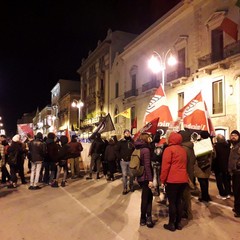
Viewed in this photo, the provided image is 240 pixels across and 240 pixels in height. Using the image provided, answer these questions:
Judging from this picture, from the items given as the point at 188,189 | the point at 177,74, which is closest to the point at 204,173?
the point at 188,189

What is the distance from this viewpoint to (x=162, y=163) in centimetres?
590

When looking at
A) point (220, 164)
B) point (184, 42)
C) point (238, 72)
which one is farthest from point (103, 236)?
point (184, 42)

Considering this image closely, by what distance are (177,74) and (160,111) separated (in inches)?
582

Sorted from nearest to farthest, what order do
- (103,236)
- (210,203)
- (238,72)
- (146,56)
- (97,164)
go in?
(103,236), (210,203), (97,164), (238,72), (146,56)

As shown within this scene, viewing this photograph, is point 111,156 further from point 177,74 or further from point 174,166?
point 177,74

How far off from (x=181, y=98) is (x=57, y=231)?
64.5ft

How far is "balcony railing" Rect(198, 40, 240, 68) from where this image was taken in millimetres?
18147

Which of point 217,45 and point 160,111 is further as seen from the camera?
point 217,45

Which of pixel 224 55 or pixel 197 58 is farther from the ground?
pixel 197 58

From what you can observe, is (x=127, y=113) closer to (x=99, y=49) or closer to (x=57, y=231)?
(x=57, y=231)

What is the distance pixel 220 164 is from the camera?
28.2 ft

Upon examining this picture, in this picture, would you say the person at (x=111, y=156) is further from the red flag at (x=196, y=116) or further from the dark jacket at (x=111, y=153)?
the red flag at (x=196, y=116)

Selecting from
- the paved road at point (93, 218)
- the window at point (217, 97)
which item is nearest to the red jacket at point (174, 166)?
the paved road at point (93, 218)

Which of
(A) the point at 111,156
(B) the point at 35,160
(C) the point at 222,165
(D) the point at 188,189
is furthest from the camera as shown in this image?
(A) the point at 111,156
